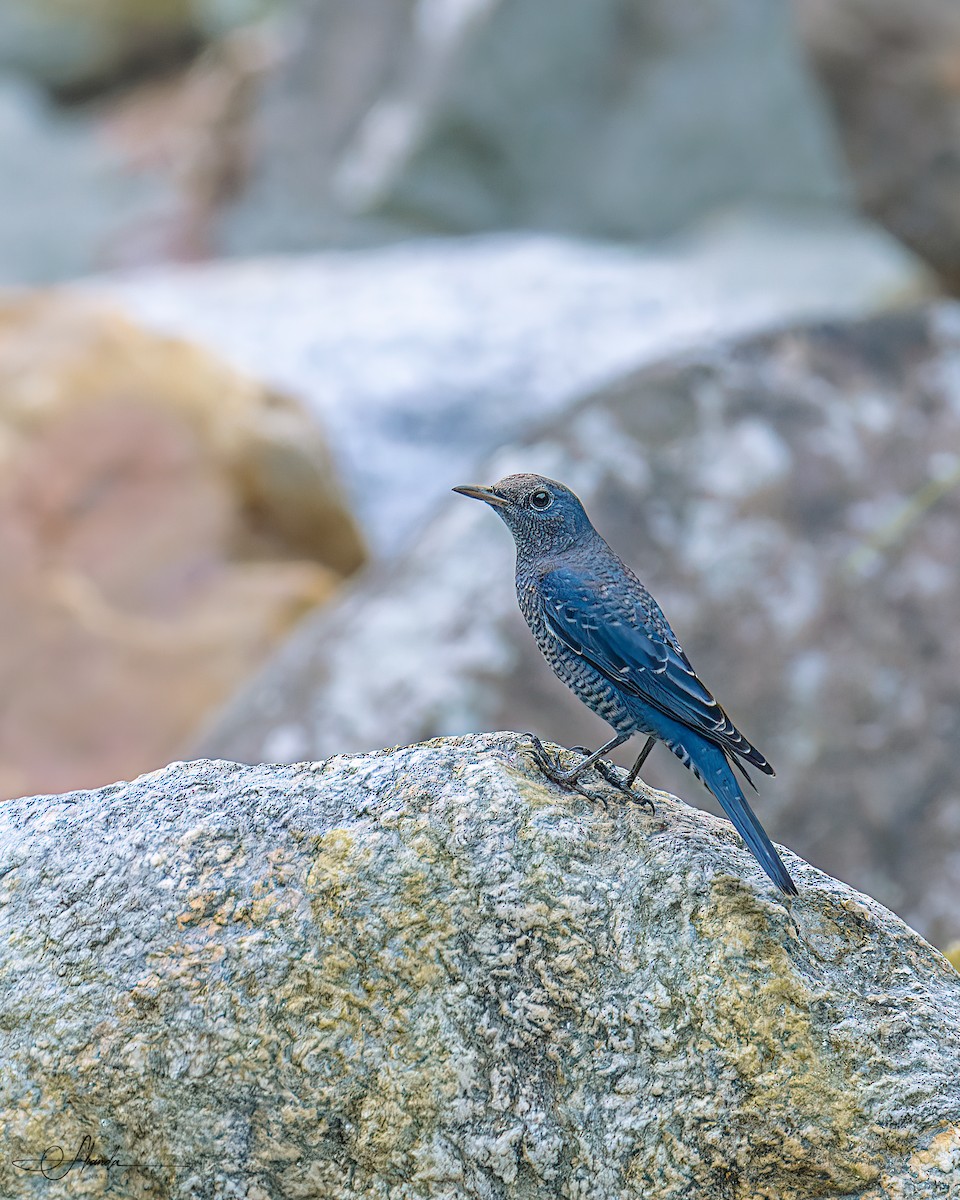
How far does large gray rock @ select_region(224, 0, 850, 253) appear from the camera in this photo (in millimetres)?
16328

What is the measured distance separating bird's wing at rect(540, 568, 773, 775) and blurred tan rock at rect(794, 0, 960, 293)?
8.43m

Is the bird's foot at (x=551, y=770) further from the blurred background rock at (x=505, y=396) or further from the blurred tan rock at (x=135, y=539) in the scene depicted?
the blurred tan rock at (x=135, y=539)

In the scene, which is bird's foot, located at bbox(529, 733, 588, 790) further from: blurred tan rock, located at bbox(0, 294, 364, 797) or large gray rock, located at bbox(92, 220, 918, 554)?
large gray rock, located at bbox(92, 220, 918, 554)

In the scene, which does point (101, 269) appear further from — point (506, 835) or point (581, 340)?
point (506, 835)

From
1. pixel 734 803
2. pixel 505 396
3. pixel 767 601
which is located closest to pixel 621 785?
pixel 734 803

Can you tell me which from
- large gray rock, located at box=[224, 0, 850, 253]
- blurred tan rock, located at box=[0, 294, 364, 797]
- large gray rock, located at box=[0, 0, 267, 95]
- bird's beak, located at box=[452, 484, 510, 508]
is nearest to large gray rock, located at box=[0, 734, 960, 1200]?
bird's beak, located at box=[452, 484, 510, 508]

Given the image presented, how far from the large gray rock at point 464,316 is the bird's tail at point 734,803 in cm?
706

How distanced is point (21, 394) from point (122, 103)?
1850 cm

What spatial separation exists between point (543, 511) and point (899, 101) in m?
8.33

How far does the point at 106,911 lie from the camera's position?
11.8 feet

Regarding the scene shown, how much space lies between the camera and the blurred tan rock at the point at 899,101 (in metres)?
11.2

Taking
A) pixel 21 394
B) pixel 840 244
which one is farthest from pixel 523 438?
pixel 840 244

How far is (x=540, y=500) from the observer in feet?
15.3

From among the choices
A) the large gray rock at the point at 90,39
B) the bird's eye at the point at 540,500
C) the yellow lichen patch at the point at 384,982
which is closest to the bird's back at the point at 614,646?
the bird's eye at the point at 540,500
